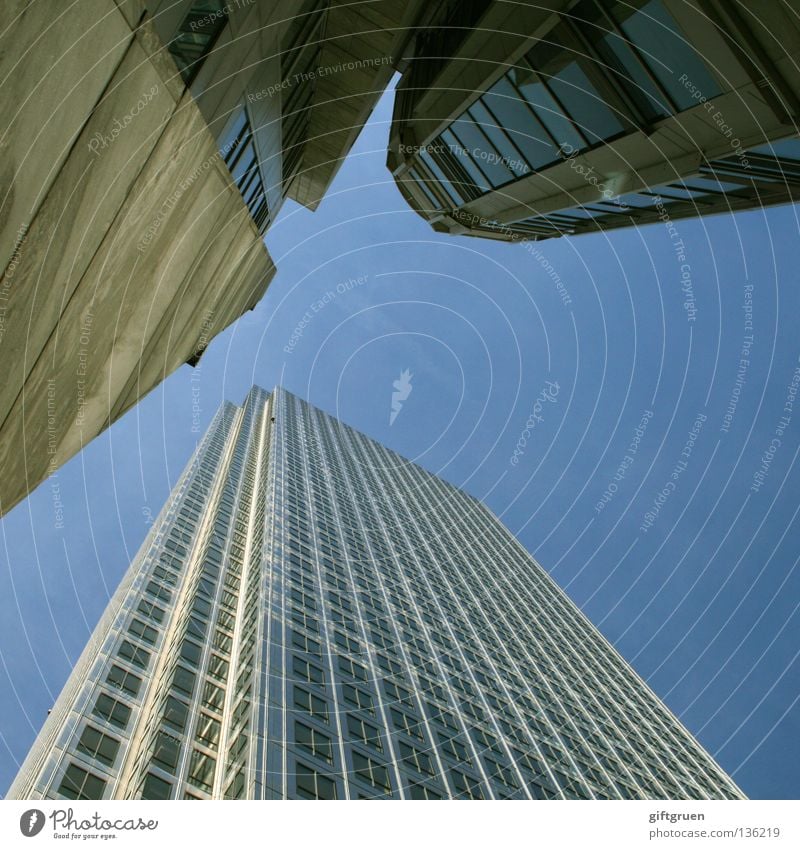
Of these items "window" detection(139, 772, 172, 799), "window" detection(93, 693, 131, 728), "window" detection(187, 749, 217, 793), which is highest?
"window" detection(139, 772, 172, 799)

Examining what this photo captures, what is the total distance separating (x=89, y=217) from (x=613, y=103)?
11258mm

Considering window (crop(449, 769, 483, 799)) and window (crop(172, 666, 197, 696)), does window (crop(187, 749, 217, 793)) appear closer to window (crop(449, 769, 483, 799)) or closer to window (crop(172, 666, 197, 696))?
window (crop(172, 666, 197, 696))

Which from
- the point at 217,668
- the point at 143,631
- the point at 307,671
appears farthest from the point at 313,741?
the point at 143,631

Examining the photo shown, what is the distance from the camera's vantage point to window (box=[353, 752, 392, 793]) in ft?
119

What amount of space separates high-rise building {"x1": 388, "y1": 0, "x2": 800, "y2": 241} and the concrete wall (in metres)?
7.57

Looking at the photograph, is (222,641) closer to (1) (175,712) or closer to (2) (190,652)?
(2) (190,652)

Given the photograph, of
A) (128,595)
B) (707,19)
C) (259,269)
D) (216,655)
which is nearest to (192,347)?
(259,269)

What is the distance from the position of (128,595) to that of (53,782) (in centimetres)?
3016

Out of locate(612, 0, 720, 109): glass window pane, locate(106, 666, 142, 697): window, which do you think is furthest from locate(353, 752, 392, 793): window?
locate(612, 0, 720, 109): glass window pane

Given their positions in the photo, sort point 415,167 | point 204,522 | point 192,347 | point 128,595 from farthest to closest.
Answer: point 204,522 → point 128,595 → point 415,167 → point 192,347

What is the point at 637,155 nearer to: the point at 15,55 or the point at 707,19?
the point at 707,19

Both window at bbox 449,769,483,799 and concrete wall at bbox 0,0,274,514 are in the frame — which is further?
window at bbox 449,769,483,799

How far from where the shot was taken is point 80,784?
33.2 meters
